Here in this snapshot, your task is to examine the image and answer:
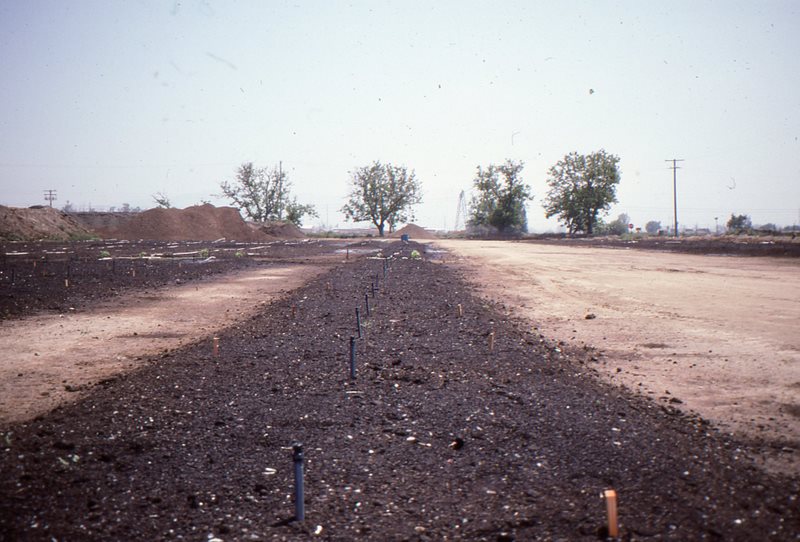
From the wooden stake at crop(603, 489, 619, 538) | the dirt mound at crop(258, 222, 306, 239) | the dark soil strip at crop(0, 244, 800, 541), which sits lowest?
the dark soil strip at crop(0, 244, 800, 541)

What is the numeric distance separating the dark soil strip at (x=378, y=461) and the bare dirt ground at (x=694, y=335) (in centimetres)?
79

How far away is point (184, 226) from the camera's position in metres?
71.1

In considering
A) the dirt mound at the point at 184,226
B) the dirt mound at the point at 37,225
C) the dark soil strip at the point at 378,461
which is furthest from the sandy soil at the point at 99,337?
the dirt mound at the point at 184,226

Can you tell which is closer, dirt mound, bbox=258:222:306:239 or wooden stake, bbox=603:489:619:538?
wooden stake, bbox=603:489:619:538

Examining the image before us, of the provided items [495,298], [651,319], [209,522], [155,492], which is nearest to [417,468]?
[209,522]

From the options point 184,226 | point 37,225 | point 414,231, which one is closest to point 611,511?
point 37,225

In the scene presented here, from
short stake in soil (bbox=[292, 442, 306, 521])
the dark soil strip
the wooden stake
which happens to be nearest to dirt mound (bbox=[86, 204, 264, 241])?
the dark soil strip

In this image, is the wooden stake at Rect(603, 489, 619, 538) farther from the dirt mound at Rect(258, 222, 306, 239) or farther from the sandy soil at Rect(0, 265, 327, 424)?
the dirt mound at Rect(258, 222, 306, 239)

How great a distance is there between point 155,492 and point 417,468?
2.02 meters

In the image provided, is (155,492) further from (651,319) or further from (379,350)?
(651,319)

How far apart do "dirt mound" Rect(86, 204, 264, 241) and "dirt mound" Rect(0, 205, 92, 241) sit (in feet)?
12.2

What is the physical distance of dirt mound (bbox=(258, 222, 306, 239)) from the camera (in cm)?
7938

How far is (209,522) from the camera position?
11.6 feet

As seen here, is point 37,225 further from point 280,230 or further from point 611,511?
point 611,511
